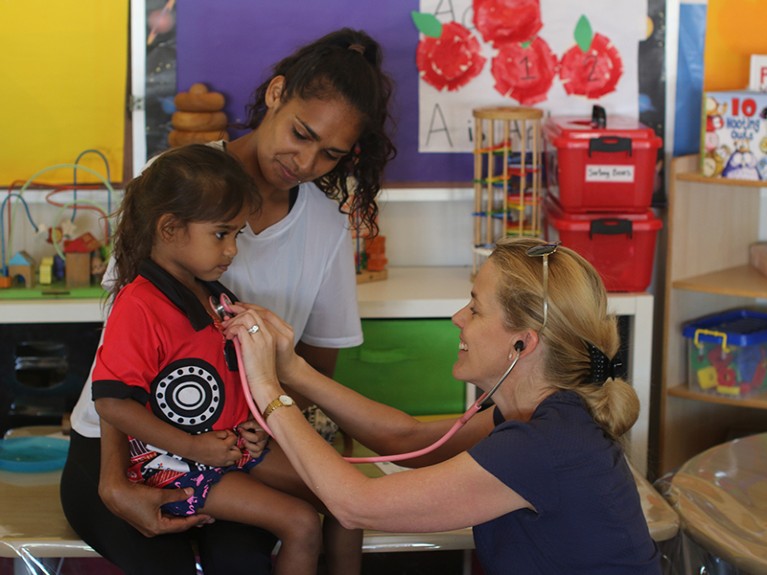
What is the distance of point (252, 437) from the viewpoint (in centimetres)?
161

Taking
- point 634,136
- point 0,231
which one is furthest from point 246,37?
point 634,136

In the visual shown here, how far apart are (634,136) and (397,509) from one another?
1485 millimetres

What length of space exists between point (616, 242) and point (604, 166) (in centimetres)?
19

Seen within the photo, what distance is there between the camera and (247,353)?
1487 mm

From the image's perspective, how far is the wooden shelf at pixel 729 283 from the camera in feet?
8.71

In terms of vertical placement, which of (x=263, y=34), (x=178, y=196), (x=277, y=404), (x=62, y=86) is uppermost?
(x=263, y=34)

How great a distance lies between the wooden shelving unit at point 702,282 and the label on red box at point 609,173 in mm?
186

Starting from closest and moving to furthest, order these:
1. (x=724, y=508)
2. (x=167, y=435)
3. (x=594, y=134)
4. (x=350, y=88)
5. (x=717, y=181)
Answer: (x=167, y=435) < (x=350, y=88) < (x=724, y=508) < (x=594, y=134) < (x=717, y=181)

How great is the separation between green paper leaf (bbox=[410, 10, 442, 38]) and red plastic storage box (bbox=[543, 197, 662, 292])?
0.59 metres

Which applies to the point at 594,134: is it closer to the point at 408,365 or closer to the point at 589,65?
the point at 589,65

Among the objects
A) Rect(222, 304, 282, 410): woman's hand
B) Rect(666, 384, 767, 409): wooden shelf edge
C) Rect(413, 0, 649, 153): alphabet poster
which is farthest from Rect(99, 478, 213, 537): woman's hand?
Rect(666, 384, 767, 409): wooden shelf edge

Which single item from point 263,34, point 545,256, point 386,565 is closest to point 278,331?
point 545,256

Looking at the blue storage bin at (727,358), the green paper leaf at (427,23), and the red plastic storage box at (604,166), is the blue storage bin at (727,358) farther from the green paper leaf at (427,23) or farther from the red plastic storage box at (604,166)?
the green paper leaf at (427,23)

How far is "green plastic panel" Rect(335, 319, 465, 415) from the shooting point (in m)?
2.51
